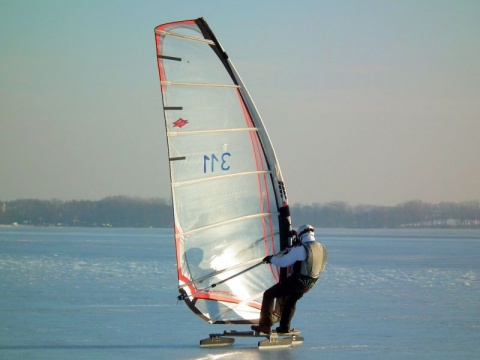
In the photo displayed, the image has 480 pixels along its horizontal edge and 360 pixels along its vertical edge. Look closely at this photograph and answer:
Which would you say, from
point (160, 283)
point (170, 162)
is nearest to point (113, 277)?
point (160, 283)

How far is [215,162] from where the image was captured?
825cm

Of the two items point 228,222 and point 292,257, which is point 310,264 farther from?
point 228,222

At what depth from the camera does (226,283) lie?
333 inches

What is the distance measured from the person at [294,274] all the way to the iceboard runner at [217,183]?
24cm

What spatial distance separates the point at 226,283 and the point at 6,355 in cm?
217

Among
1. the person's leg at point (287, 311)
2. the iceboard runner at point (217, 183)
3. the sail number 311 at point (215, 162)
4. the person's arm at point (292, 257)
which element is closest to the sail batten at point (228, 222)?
the iceboard runner at point (217, 183)

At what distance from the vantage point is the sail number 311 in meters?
8.20

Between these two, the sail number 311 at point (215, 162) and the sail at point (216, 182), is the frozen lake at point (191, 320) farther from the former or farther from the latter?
the sail number 311 at point (215, 162)

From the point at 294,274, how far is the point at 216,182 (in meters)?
1.12

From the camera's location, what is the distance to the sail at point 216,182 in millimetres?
8008

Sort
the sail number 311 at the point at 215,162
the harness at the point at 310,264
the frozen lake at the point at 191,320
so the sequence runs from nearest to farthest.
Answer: the frozen lake at the point at 191,320 < the harness at the point at 310,264 < the sail number 311 at the point at 215,162

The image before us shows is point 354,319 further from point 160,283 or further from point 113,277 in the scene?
point 113,277

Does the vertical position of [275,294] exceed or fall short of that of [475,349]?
it exceeds it

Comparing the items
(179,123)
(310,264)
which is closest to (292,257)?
(310,264)
